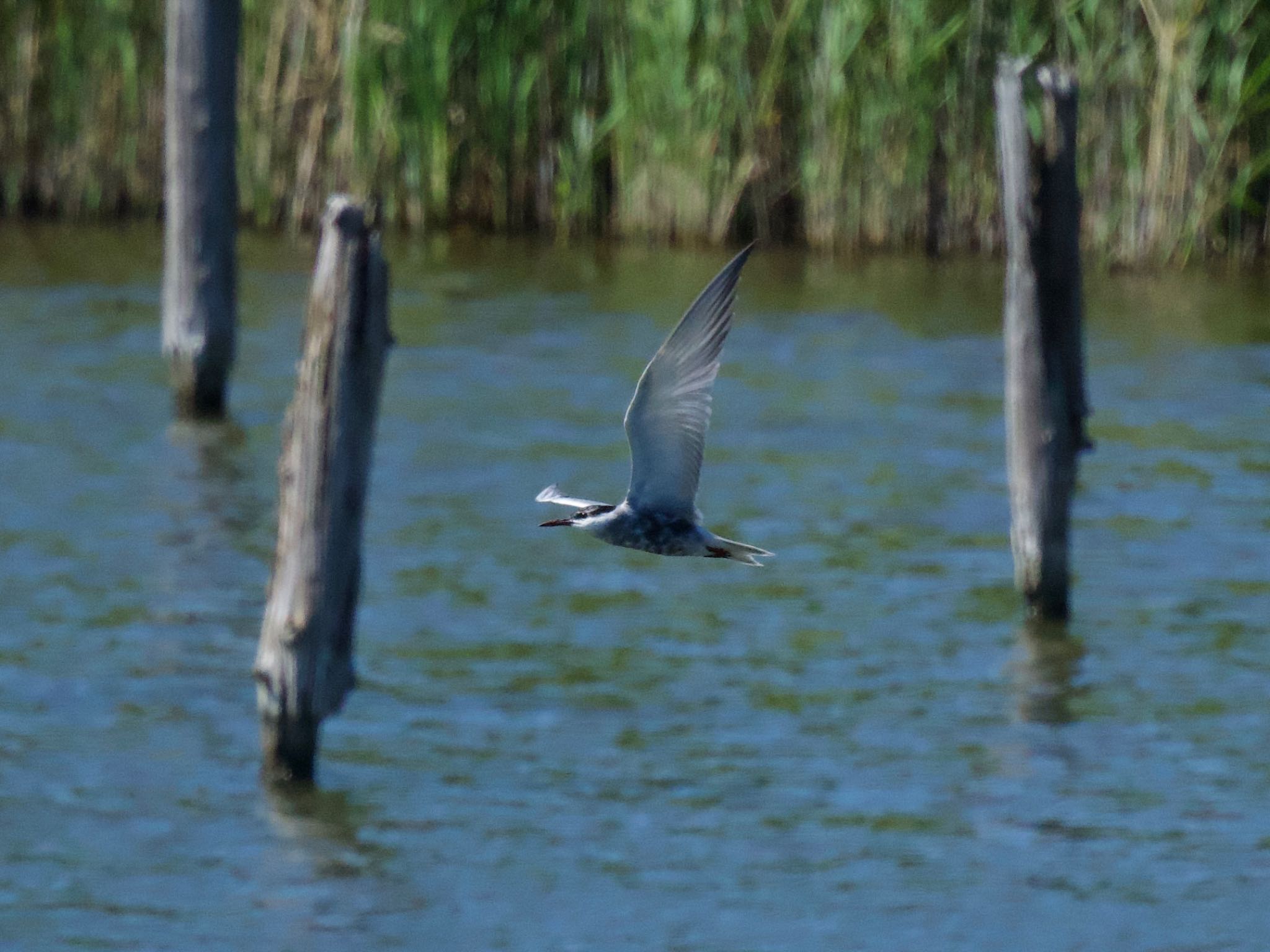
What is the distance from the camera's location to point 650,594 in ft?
30.4

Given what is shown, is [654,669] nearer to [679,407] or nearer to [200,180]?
[679,407]

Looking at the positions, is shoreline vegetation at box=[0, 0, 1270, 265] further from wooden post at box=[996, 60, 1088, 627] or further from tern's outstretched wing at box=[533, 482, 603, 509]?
tern's outstretched wing at box=[533, 482, 603, 509]

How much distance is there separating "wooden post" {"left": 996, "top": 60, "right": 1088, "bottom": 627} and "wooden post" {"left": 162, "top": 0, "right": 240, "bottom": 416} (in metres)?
3.93

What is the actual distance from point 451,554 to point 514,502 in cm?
90

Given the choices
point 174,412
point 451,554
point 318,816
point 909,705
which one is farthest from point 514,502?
point 318,816

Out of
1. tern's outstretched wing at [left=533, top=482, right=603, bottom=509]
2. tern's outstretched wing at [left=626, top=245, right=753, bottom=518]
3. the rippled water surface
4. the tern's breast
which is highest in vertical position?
tern's outstretched wing at [left=626, top=245, right=753, bottom=518]

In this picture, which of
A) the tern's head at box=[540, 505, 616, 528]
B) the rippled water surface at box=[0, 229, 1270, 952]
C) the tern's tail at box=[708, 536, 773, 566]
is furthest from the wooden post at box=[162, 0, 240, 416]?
the tern's tail at box=[708, 536, 773, 566]

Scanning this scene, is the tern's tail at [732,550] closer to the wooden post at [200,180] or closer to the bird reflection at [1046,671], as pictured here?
the bird reflection at [1046,671]

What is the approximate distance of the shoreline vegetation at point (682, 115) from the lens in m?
14.0

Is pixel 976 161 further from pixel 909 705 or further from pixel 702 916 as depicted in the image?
pixel 702 916

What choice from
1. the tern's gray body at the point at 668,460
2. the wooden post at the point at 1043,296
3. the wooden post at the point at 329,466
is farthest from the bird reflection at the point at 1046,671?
the tern's gray body at the point at 668,460

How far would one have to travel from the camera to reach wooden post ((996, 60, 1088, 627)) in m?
7.62

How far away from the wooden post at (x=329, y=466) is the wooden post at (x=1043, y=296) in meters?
2.33

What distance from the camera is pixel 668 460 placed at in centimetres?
556
